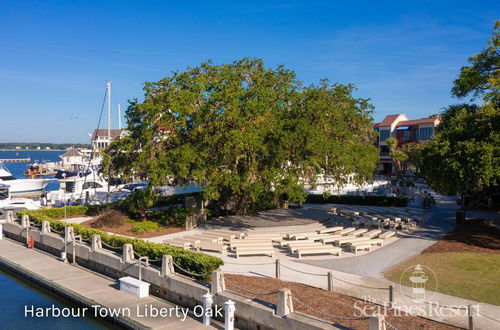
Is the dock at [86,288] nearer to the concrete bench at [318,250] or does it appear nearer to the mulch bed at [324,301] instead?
the mulch bed at [324,301]

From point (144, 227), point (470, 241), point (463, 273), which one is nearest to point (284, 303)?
point (463, 273)

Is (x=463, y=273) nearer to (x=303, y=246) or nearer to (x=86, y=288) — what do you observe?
(x=303, y=246)

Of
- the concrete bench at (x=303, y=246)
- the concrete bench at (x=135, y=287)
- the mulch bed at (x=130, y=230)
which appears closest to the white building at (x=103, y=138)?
the mulch bed at (x=130, y=230)

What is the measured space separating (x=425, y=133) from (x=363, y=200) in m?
40.9

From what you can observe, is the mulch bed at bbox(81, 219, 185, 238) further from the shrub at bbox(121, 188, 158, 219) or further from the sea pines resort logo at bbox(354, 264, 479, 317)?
the sea pines resort logo at bbox(354, 264, 479, 317)

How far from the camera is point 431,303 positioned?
14.0 meters

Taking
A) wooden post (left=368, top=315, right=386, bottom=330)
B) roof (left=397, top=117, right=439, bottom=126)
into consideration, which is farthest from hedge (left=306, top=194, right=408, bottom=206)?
roof (left=397, top=117, right=439, bottom=126)

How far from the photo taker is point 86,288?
1767 cm

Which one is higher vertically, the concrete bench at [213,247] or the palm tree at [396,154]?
the palm tree at [396,154]

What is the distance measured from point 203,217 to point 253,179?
570 centimetres

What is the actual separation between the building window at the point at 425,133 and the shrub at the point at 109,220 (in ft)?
204

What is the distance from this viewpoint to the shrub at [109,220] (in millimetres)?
27938

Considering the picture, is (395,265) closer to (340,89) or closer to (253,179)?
(253,179)

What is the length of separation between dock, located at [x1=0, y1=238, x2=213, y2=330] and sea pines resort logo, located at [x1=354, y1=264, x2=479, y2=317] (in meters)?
5.23
